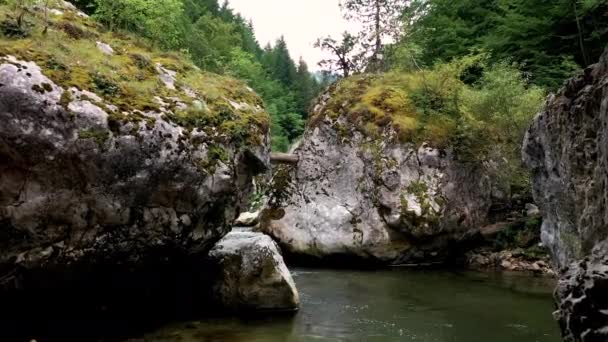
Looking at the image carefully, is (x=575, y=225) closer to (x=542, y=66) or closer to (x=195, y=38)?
(x=542, y=66)

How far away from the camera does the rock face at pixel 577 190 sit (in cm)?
545

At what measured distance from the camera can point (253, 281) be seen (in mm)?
11727

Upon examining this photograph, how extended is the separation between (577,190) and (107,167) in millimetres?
7647

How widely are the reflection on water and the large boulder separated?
1.78 metres

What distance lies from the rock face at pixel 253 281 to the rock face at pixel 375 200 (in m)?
8.01

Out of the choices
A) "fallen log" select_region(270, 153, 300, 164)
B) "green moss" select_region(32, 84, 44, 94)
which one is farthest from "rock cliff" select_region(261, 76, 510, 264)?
"green moss" select_region(32, 84, 44, 94)

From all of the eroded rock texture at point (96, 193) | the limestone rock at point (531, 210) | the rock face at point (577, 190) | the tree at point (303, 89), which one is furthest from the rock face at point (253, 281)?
the tree at point (303, 89)

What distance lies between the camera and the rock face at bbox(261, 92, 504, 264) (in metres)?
19.7

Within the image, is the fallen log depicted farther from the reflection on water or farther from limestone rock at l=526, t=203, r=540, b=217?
limestone rock at l=526, t=203, r=540, b=217

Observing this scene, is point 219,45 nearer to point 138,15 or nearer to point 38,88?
point 138,15

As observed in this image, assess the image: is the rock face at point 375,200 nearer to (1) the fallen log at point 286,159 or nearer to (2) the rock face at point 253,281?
(1) the fallen log at point 286,159

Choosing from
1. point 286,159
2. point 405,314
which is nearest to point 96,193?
point 405,314

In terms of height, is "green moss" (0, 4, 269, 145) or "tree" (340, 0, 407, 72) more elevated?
"tree" (340, 0, 407, 72)

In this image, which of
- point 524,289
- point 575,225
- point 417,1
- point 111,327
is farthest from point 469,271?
point 417,1
